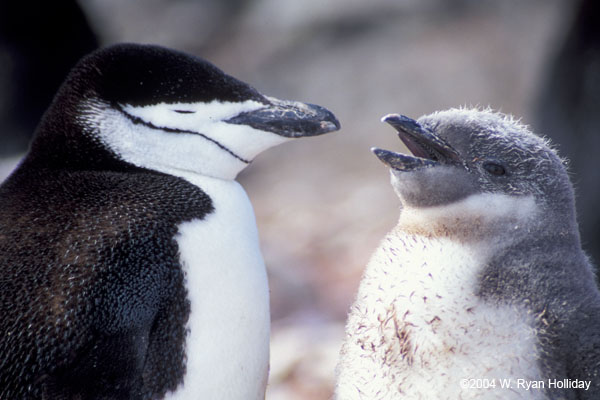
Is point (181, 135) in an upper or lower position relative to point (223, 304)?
upper

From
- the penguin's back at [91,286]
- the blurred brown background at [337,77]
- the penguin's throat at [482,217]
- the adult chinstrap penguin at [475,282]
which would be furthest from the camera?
the blurred brown background at [337,77]

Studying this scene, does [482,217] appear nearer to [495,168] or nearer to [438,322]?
[495,168]

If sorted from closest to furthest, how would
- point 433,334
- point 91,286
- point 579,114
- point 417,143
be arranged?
point 91,286, point 433,334, point 417,143, point 579,114

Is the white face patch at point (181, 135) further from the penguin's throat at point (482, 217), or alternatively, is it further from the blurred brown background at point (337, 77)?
the blurred brown background at point (337, 77)

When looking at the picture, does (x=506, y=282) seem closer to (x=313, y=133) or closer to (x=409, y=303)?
(x=409, y=303)

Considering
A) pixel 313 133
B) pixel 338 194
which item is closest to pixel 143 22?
pixel 338 194

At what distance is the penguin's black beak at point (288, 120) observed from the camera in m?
1.38

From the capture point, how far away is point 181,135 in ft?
4.40

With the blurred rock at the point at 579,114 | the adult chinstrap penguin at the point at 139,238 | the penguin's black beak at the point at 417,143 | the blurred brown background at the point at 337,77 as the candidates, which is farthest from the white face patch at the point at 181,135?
the blurred rock at the point at 579,114

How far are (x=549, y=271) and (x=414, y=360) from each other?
297mm

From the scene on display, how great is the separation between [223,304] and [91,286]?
0.84ft

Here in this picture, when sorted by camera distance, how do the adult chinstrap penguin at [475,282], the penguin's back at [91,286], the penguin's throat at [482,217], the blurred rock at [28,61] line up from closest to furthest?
the penguin's back at [91,286] < the adult chinstrap penguin at [475,282] < the penguin's throat at [482,217] < the blurred rock at [28,61]

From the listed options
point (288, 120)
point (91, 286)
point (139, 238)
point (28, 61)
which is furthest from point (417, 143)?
point (28, 61)

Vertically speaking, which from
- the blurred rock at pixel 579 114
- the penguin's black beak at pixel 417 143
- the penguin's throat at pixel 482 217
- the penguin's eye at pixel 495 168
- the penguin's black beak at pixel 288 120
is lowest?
the penguin's throat at pixel 482 217
